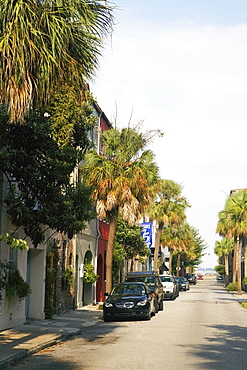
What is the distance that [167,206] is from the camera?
53.9m

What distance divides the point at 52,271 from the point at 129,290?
3336 millimetres

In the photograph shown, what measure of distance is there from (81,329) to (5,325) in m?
2.88

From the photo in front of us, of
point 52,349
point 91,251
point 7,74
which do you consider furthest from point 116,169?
point 7,74

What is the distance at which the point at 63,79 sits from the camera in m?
12.6

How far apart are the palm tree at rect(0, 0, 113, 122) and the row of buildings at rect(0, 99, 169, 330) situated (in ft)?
17.3

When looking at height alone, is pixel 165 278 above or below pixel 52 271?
below

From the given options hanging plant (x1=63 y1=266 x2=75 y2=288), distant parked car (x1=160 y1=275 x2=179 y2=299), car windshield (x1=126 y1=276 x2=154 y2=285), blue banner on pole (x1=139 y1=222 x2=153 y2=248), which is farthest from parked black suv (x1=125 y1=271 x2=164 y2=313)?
blue banner on pole (x1=139 y1=222 x2=153 y2=248)

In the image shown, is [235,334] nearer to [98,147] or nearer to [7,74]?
[7,74]

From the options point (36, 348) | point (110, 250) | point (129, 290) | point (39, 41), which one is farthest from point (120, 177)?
point (39, 41)

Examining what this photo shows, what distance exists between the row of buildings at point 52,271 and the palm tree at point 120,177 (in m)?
1.71

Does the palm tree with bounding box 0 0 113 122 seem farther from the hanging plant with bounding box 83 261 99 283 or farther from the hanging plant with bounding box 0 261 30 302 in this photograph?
the hanging plant with bounding box 83 261 99 283

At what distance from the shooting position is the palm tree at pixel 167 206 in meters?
53.1

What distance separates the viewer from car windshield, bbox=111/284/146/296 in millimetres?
23922

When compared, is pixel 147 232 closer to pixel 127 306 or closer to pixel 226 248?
pixel 127 306
